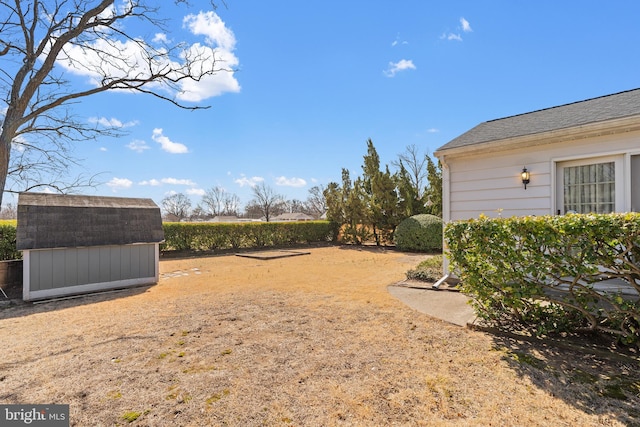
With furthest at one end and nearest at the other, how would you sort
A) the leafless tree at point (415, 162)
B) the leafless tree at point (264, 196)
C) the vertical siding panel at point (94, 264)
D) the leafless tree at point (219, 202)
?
1. the leafless tree at point (219, 202)
2. the leafless tree at point (264, 196)
3. the leafless tree at point (415, 162)
4. the vertical siding panel at point (94, 264)

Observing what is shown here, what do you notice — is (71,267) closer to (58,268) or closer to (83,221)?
(58,268)

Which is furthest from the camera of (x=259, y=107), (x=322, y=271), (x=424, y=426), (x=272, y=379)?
(x=259, y=107)

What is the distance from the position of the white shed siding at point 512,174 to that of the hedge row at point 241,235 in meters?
11.6

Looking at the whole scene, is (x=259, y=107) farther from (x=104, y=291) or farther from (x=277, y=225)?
(x=104, y=291)

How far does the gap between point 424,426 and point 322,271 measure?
7.08 metres

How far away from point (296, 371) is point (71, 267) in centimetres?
627

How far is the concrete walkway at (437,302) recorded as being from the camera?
4.54 meters

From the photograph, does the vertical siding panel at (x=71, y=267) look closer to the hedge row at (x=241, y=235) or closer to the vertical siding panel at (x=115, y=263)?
the vertical siding panel at (x=115, y=263)

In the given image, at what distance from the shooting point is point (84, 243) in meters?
6.44

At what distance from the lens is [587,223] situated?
2.93m

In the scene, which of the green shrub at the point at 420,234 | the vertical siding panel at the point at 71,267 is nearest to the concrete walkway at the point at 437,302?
the vertical siding panel at the point at 71,267

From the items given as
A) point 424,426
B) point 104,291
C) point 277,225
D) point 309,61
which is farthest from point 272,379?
point 277,225

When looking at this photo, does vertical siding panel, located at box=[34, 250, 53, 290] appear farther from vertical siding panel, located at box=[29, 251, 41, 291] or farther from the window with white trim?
the window with white trim

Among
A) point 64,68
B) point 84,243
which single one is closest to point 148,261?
point 84,243
